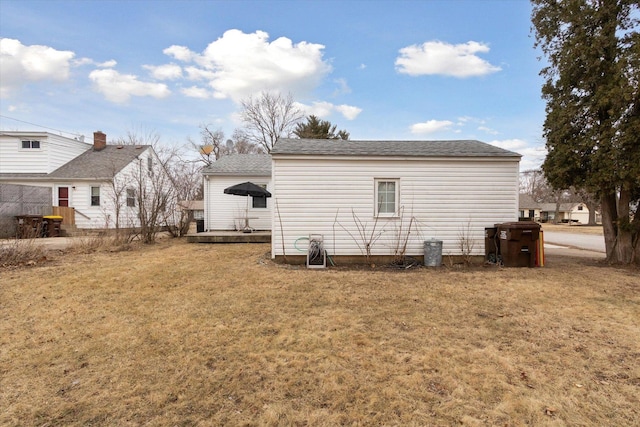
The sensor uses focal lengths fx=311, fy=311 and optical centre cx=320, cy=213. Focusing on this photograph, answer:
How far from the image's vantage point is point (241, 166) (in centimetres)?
1614

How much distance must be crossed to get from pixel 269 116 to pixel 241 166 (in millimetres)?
18905

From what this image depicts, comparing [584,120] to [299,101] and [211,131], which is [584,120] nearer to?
[299,101]

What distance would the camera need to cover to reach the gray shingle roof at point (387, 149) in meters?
8.19

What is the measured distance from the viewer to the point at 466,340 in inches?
146

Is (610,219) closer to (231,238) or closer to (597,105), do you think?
(597,105)

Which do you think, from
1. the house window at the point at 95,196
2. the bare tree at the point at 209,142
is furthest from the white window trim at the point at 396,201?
the bare tree at the point at 209,142

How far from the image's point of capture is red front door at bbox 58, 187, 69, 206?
1769 cm

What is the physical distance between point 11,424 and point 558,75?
39.8ft

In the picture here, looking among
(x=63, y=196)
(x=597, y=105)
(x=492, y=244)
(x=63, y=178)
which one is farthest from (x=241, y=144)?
(x=597, y=105)

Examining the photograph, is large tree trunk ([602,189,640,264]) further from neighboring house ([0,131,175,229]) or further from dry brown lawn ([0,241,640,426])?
neighboring house ([0,131,175,229])

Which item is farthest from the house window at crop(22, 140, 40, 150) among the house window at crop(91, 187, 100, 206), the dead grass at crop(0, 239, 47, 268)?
the dead grass at crop(0, 239, 47, 268)

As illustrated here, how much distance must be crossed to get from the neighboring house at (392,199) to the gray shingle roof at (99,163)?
13400mm

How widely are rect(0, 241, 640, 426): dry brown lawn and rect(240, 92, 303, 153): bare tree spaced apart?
1128 inches

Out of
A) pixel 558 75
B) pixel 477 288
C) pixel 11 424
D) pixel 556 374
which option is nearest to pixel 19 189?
pixel 11 424
